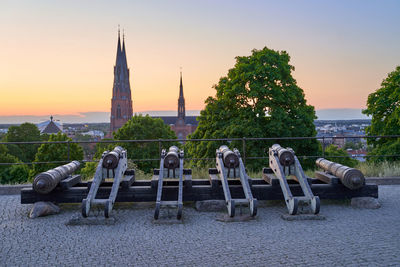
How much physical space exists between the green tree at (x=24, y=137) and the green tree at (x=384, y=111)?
3825cm

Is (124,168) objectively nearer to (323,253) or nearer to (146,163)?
(323,253)

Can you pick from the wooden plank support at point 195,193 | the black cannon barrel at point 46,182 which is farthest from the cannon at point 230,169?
the black cannon barrel at point 46,182

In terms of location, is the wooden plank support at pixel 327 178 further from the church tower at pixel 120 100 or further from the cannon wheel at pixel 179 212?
the church tower at pixel 120 100

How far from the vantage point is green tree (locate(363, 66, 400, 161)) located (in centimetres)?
2191

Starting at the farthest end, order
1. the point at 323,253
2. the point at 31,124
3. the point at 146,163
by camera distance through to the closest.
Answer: the point at 31,124, the point at 146,163, the point at 323,253

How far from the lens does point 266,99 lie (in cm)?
1997

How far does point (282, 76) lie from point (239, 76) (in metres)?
2.61

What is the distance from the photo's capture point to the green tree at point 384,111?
21.9 metres

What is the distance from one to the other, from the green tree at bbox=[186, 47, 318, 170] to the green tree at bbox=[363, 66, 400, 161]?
5118 millimetres

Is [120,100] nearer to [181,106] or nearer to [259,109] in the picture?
[181,106]

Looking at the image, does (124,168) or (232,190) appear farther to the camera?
(124,168)

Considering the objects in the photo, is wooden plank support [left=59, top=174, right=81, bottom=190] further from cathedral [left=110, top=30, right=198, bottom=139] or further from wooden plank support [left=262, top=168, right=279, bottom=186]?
cathedral [left=110, top=30, right=198, bottom=139]

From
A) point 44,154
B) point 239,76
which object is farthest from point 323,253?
point 44,154

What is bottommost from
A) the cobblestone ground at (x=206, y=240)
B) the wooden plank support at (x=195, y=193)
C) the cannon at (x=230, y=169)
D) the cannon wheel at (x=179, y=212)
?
the cobblestone ground at (x=206, y=240)
